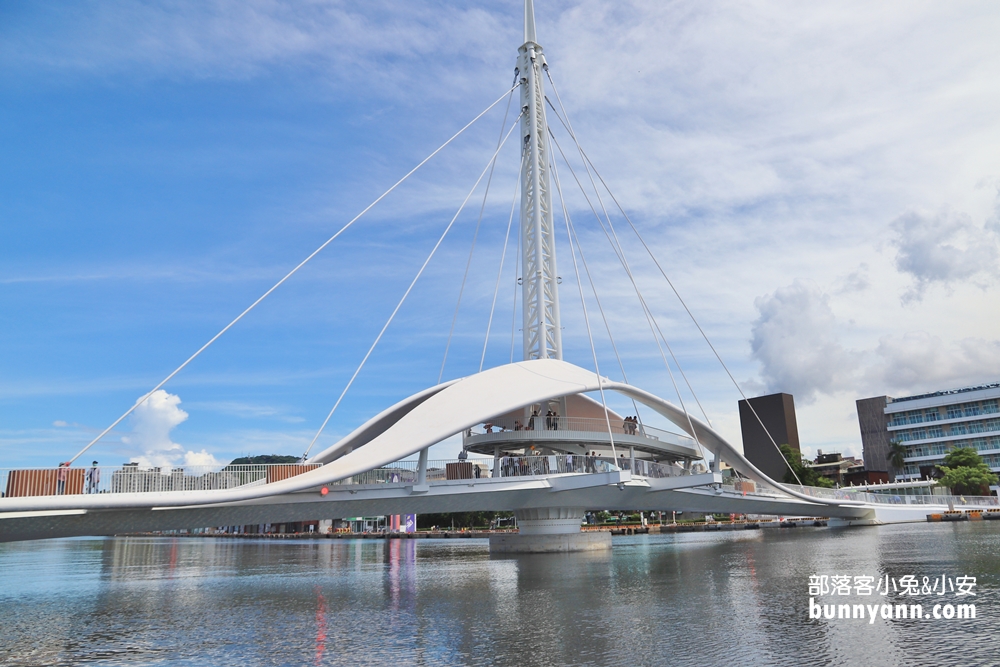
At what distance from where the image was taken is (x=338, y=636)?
14.3 m

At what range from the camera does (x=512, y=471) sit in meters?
29.4

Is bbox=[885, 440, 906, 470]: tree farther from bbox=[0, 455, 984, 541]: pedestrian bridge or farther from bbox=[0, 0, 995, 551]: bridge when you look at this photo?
bbox=[0, 455, 984, 541]: pedestrian bridge

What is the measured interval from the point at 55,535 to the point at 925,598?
23.6 meters

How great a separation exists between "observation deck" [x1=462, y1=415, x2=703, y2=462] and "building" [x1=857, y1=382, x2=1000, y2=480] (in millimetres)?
62603

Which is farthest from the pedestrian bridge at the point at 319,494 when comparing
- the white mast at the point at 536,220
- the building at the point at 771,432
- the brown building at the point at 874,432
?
the building at the point at 771,432

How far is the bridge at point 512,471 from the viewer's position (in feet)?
69.8

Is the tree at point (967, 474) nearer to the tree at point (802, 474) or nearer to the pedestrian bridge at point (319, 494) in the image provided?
the tree at point (802, 474)

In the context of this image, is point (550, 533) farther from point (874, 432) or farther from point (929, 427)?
point (874, 432)

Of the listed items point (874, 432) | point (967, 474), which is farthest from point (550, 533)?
point (874, 432)

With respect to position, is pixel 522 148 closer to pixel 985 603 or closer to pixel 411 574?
pixel 411 574

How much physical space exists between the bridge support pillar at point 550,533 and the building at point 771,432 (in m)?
70.4

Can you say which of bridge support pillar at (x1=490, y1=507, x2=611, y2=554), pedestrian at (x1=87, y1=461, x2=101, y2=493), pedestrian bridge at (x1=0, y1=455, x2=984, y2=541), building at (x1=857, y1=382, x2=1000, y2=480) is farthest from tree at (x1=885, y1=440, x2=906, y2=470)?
pedestrian at (x1=87, y1=461, x2=101, y2=493)

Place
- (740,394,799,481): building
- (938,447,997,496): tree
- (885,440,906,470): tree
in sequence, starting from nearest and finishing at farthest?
(938,447,997,496): tree, (885,440,906,470): tree, (740,394,799,481): building

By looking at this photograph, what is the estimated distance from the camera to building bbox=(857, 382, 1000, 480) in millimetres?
82500
